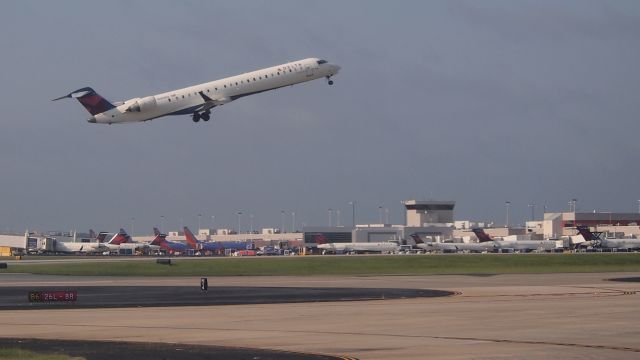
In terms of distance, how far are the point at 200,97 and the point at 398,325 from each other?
7050cm

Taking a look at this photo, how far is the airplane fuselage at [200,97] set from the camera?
109625 mm

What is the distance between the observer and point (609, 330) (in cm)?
4053

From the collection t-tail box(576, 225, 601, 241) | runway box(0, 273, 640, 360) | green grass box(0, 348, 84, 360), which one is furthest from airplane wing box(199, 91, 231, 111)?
t-tail box(576, 225, 601, 241)

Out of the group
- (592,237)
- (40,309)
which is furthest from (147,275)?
(592,237)

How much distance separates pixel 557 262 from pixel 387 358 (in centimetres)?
9556

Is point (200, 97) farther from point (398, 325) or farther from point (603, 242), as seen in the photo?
point (603, 242)

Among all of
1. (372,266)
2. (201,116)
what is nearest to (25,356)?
(201,116)

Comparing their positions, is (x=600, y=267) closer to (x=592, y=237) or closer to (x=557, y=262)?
(x=557, y=262)

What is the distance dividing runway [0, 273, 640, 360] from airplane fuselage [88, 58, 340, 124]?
2075 inches

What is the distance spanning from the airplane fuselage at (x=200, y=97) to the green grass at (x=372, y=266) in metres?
17.6

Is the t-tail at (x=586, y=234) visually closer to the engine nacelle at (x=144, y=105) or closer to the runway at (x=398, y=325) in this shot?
the engine nacelle at (x=144, y=105)

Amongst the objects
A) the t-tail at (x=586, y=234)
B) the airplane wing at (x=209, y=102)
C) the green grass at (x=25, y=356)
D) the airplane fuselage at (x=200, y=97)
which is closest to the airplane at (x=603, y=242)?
the t-tail at (x=586, y=234)

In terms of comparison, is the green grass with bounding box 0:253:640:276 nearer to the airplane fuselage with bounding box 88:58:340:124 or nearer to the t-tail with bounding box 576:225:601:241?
the airplane fuselage with bounding box 88:58:340:124

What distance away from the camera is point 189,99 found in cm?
11075
